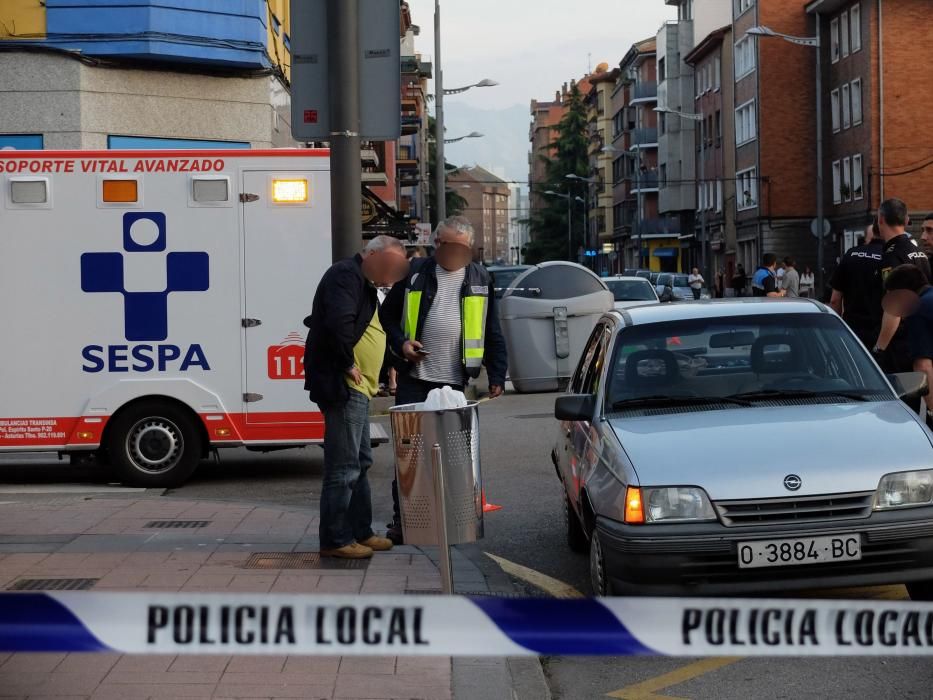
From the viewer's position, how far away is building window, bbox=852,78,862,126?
2311 inches

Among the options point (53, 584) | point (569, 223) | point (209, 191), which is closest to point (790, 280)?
point (209, 191)

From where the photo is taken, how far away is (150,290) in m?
11.9

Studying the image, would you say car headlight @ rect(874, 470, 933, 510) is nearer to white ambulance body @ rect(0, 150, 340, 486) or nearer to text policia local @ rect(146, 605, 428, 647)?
text policia local @ rect(146, 605, 428, 647)

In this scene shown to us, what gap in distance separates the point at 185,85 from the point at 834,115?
46312 millimetres

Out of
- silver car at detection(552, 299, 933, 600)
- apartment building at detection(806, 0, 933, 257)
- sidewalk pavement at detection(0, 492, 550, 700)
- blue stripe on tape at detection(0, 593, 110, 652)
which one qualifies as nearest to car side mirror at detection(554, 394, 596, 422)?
silver car at detection(552, 299, 933, 600)

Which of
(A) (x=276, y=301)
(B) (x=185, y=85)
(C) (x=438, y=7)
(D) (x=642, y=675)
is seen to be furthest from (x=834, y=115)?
(D) (x=642, y=675)

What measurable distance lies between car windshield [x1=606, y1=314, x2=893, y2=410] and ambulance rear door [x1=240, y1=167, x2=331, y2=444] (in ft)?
14.8

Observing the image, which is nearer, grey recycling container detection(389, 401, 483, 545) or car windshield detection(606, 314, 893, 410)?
grey recycling container detection(389, 401, 483, 545)

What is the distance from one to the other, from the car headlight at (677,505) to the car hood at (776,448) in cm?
4

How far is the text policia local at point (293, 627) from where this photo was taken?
3578 millimetres

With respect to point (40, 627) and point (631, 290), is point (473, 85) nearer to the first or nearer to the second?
point (631, 290)

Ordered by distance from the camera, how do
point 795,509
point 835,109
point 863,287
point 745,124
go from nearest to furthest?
point 795,509 → point 863,287 → point 835,109 → point 745,124

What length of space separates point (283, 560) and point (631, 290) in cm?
2327

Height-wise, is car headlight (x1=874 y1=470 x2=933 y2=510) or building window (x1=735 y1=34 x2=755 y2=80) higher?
building window (x1=735 y1=34 x2=755 y2=80)
